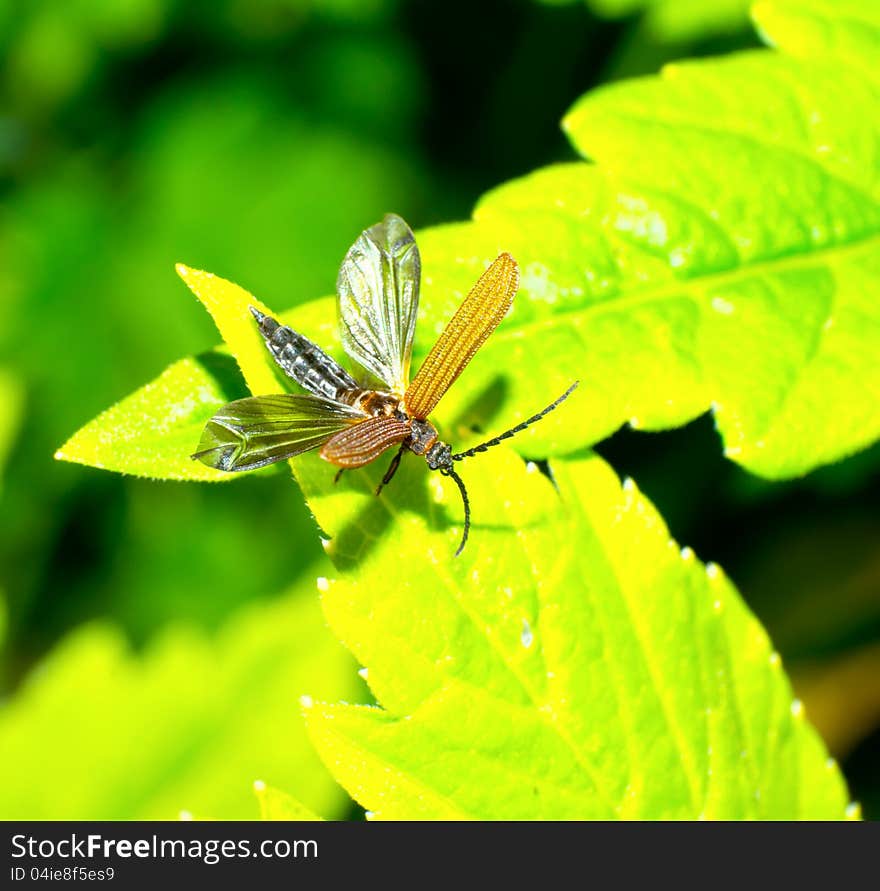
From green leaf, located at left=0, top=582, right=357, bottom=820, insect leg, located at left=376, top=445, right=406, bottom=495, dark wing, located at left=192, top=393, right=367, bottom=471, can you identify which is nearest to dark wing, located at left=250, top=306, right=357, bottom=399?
dark wing, located at left=192, top=393, right=367, bottom=471

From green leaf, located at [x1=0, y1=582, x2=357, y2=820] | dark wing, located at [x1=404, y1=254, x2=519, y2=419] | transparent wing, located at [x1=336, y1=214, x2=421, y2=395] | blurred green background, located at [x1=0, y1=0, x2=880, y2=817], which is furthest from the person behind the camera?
blurred green background, located at [x1=0, y1=0, x2=880, y2=817]

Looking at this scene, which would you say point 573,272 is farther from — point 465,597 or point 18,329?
point 18,329

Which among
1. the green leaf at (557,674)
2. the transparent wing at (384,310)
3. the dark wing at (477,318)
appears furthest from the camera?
the transparent wing at (384,310)

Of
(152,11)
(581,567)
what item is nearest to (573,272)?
(581,567)

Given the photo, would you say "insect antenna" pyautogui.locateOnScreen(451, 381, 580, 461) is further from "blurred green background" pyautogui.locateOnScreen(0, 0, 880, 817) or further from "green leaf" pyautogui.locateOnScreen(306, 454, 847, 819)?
"blurred green background" pyautogui.locateOnScreen(0, 0, 880, 817)

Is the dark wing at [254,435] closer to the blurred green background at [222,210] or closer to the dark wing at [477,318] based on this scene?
the dark wing at [477,318]

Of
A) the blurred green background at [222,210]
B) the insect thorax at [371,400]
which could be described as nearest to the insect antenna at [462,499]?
the insect thorax at [371,400]
